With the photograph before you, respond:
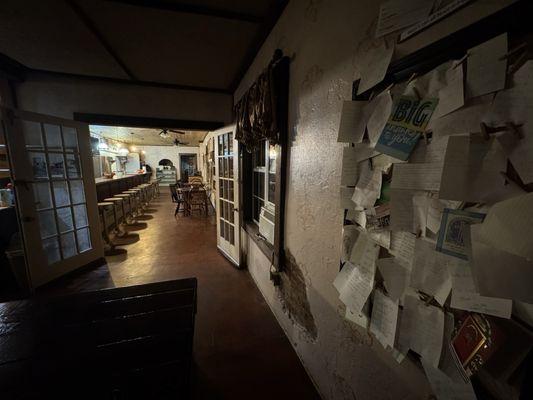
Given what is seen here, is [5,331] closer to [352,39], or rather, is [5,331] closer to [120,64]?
[352,39]

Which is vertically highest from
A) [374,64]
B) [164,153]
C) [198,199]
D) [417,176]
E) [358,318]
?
[164,153]

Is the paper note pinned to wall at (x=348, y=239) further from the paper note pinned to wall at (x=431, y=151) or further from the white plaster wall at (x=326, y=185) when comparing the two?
the paper note pinned to wall at (x=431, y=151)

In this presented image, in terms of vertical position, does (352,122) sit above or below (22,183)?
above

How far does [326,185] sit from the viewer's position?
109cm

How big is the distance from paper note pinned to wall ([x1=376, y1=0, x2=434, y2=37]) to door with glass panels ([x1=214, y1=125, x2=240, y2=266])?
6.74ft

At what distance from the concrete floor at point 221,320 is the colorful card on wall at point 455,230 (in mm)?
1323

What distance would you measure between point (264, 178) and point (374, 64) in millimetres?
1664

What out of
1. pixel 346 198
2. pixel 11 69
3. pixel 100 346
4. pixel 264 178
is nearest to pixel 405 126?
pixel 346 198

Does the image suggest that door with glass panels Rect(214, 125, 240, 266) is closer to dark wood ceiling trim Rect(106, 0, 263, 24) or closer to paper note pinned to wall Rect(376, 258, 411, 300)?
dark wood ceiling trim Rect(106, 0, 263, 24)

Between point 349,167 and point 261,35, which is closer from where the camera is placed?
point 349,167

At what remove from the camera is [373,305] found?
2.64ft

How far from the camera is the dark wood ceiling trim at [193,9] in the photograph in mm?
1376

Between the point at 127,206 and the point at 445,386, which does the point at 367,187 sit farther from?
the point at 127,206

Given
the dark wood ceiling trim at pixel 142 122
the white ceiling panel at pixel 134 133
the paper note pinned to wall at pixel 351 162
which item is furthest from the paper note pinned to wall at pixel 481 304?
the white ceiling panel at pixel 134 133
